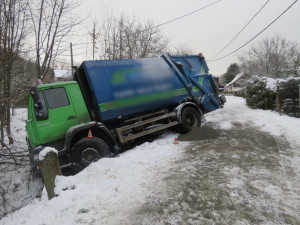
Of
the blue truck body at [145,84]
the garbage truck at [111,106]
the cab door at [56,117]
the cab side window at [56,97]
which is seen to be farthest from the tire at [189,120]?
the cab side window at [56,97]

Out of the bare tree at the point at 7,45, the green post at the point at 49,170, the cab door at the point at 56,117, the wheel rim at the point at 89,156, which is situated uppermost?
the bare tree at the point at 7,45

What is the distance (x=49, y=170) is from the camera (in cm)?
362

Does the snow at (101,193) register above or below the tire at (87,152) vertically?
below

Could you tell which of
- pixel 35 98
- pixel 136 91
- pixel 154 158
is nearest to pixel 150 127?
pixel 136 91

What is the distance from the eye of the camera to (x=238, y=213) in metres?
2.77

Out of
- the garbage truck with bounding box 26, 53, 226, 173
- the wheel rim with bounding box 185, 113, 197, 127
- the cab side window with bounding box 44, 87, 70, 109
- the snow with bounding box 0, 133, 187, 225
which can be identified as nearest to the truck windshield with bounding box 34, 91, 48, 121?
the garbage truck with bounding box 26, 53, 226, 173

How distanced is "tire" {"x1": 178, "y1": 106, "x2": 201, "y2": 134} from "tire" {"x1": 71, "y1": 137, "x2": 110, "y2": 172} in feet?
9.65

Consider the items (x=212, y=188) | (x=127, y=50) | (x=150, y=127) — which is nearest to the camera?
(x=212, y=188)

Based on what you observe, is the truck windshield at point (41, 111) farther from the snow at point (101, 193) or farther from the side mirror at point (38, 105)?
the snow at point (101, 193)

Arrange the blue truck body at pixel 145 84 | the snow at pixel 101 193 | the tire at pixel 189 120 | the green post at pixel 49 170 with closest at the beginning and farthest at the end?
the snow at pixel 101 193, the green post at pixel 49 170, the blue truck body at pixel 145 84, the tire at pixel 189 120

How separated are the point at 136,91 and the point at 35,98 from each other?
277 centimetres

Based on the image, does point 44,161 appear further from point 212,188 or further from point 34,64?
point 34,64

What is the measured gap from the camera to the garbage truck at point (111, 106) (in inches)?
206

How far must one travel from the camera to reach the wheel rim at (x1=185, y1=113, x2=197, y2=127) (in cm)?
768
